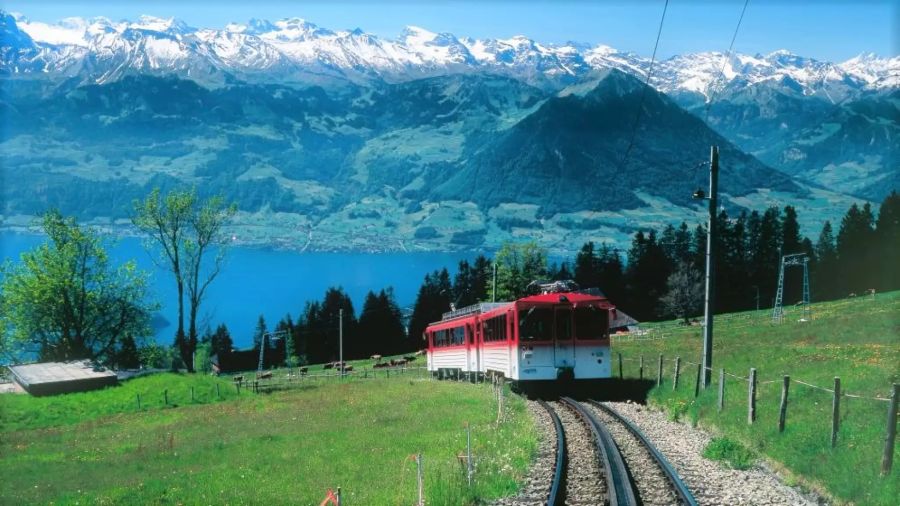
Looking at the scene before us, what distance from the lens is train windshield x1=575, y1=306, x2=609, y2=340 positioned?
29719mm

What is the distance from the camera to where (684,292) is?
99.5 metres

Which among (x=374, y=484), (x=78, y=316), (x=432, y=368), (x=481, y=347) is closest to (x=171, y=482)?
(x=374, y=484)

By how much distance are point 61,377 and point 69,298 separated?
48.7 ft

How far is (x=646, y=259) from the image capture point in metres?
118

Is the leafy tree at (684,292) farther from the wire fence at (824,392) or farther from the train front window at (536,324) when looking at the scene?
the wire fence at (824,392)

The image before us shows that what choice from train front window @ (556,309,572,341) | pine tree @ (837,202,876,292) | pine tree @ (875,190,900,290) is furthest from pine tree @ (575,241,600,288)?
train front window @ (556,309,572,341)

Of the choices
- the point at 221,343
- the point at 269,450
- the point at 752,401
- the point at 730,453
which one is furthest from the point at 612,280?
the point at 730,453

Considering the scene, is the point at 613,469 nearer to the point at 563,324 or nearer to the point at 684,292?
the point at 563,324

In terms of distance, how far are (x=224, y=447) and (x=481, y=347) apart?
596 inches

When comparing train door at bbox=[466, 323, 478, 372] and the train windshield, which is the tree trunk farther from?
the train windshield

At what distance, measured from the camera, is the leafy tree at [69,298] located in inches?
Result: 2120

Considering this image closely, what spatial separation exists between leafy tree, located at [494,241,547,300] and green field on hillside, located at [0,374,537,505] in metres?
72.3

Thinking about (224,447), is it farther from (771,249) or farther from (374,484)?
(771,249)

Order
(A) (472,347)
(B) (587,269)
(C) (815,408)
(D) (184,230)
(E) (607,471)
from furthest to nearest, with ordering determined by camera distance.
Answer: (B) (587,269), (D) (184,230), (A) (472,347), (C) (815,408), (E) (607,471)
